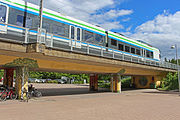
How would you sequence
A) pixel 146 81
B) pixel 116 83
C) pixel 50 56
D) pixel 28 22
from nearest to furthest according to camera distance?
pixel 28 22, pixel 50 56, pixel 116 83, pixel 146 81

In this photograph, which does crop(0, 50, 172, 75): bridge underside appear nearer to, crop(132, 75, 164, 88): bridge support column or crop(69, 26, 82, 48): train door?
crop(69, 26, 82, 48): train door

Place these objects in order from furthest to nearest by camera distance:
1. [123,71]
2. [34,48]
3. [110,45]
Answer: [123,71] → [110,45] → [34,48]

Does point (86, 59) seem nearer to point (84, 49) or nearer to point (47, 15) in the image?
point (84, 49)

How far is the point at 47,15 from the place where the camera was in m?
15.0

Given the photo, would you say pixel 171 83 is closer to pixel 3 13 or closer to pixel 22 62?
pixel 22 62

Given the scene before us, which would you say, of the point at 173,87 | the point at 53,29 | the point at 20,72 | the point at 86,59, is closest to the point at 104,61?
the point at 86,59

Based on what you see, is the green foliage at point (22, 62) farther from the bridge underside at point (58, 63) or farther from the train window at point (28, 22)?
the train window at point (28, 22)

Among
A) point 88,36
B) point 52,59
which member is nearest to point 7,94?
point 52,59

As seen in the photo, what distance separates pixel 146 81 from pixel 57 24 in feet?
94.8

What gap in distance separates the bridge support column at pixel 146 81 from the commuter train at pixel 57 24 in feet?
53.4

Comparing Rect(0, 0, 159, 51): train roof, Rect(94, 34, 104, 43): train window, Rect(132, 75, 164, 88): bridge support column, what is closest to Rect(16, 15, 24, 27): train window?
Rect(0, 0, 159, 51): train roof

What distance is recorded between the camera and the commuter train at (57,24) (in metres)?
12.8

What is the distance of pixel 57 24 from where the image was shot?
15.7 m

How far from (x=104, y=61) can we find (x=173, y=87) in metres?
20.0
